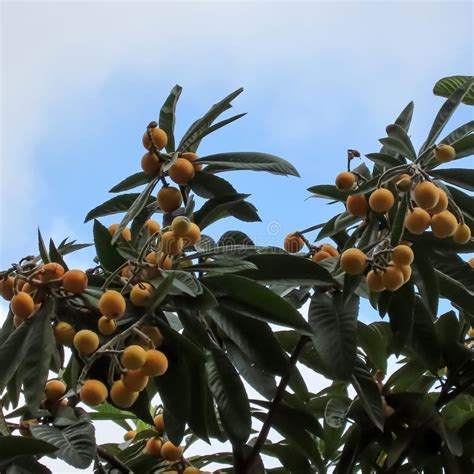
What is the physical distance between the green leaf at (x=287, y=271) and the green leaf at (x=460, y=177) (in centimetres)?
32

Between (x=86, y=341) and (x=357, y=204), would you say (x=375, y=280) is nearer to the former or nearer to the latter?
(x=357, y=204)

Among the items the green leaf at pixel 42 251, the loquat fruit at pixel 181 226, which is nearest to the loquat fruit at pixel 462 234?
the loquat fruit at pixel 181 226

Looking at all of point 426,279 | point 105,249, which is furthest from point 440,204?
point 105,249

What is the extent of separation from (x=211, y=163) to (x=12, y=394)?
55 centimetres

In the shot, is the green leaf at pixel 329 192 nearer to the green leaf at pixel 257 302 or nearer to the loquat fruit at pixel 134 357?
the green leaf at pixel 257 302

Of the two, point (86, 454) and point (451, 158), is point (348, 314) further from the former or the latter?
point (86, 454)

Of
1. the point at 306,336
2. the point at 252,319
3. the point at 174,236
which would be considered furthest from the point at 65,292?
the point at 306,336

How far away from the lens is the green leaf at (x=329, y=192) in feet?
5.10

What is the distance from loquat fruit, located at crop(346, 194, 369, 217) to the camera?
143cm

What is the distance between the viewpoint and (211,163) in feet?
4.85

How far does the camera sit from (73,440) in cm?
126

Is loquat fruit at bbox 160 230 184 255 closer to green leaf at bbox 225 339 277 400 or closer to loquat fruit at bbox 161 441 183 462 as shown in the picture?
green leaf at bbox 225 339 277 400

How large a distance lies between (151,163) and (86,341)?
383 mm

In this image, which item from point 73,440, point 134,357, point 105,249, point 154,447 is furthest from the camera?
point 154,447
